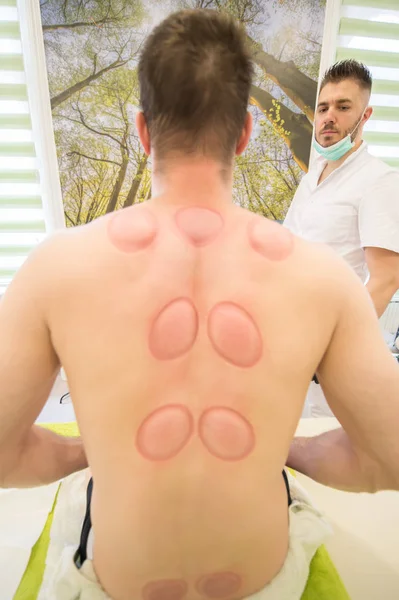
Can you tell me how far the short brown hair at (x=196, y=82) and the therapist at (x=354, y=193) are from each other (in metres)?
1.13

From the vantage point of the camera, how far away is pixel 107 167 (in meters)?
2.28

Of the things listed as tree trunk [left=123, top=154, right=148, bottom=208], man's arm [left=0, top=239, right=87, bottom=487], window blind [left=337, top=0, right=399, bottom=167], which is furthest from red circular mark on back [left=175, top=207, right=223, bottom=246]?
window blind [left=337, top=0, right=399, bottom=167]

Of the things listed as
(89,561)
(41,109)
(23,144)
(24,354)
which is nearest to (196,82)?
(24,354)

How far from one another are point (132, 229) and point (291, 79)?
2169 mm

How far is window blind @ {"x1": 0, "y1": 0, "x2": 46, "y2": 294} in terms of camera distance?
207 centimetres

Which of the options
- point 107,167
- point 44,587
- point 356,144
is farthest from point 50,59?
point 44,587

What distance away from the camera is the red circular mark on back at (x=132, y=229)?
59 cm

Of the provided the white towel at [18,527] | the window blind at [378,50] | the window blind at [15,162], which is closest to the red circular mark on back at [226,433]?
the white towel at [18,527]

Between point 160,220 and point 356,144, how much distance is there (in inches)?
58.2

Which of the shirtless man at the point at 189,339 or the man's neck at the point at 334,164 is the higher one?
the man's neck at the point at 334,164

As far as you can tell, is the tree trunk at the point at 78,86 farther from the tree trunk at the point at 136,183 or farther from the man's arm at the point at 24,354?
the man's arm at the point at 24,354

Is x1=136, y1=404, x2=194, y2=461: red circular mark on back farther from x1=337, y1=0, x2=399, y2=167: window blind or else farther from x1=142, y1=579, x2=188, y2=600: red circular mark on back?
x1=337, y1=0, x2=399, y2=167: window blind

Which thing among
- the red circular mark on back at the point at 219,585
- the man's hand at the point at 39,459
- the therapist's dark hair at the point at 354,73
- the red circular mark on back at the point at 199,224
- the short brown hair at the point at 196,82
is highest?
the therapist's dark hair at the point at 354,73

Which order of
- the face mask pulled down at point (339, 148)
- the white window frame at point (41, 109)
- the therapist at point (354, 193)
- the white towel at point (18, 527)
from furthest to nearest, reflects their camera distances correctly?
the white window frame at point (41, 109) → the face mask pulled down at point (339, 148) → the therapist at point (354, 193) → the white towel at point (18, 527)
